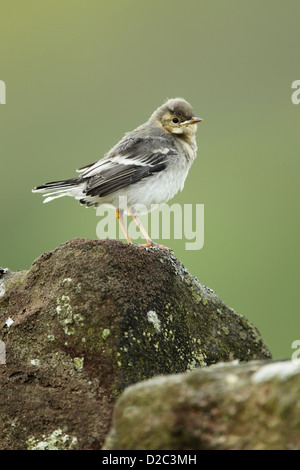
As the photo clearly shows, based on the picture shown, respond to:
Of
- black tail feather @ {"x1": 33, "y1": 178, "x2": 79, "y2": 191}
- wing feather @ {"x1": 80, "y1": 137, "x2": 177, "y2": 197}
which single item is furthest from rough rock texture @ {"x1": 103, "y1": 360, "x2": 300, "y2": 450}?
black tail feather @ {"x1": 33, "y1": 178, "x2": 79, "y2": 191}

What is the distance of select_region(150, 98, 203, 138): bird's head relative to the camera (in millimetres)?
11062

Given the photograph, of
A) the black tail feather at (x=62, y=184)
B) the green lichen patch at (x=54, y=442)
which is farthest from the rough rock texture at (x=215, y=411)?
the black tail feather at (x=62, y=184)

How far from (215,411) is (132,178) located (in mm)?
6400

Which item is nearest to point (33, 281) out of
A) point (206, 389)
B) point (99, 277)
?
point (99, 277)

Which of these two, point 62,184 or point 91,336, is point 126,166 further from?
point 91,336

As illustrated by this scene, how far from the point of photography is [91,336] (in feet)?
18.0

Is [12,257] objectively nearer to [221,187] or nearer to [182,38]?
[221,187]

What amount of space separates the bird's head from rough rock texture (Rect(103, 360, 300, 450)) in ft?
24.7

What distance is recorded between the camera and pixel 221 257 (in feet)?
104

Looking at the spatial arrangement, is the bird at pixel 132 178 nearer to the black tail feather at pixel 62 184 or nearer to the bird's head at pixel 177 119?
the black tail feather at pixel 62 184

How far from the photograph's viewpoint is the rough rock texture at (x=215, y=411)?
3.45 m

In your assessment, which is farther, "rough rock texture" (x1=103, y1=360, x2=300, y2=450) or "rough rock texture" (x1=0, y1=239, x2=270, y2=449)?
"rough rock texture" (x1=0, y1=239, x2=270, y2=449)

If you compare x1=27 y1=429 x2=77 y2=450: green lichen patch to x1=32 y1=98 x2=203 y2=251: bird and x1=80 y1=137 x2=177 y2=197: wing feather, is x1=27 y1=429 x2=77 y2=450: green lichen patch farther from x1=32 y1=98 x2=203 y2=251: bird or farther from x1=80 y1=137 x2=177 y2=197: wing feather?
x1=80 y1=137 x2=177 y2=197: wing feather

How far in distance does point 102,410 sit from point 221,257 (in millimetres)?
26881
